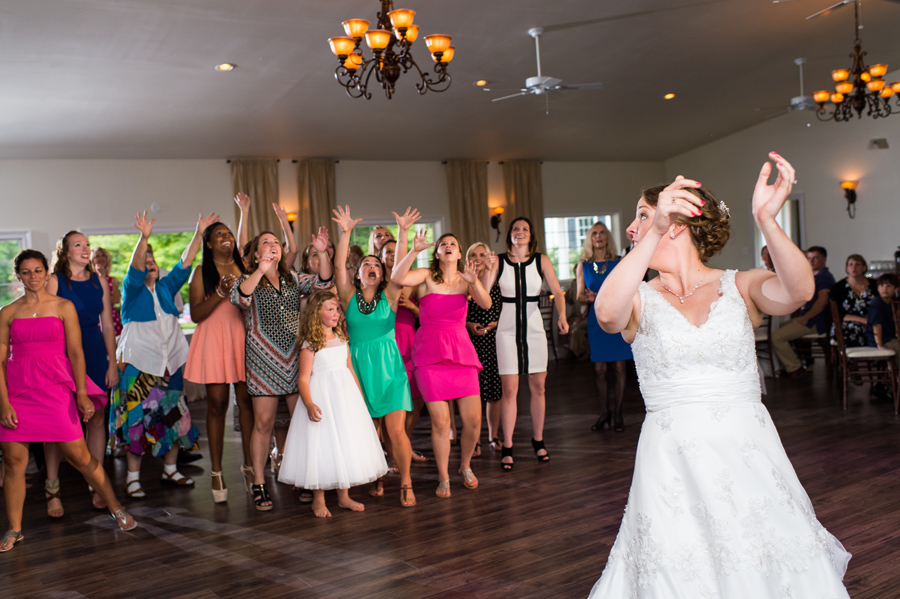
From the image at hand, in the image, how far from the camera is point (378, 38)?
4547mm

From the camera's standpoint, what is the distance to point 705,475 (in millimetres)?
1736

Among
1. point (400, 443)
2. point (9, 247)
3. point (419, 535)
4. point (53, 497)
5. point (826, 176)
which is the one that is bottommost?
point (419, 535)

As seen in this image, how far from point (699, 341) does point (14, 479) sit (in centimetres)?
349

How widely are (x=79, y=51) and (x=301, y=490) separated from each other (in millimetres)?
4024

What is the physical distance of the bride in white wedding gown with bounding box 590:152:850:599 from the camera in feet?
5.49

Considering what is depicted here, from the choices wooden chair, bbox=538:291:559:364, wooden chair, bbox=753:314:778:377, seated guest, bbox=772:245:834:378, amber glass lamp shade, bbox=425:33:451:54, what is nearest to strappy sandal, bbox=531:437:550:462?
amber glass lamp shade, bbox=425:33:451:54

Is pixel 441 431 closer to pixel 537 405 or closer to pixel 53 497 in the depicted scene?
pixel 537 405

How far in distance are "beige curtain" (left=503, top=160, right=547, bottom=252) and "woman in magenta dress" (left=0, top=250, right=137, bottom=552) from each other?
28.7 feet

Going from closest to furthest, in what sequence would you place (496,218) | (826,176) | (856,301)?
(856,301)
(826,176)
(496,218)

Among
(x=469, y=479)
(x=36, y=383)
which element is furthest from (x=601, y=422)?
(x=36, y=383)

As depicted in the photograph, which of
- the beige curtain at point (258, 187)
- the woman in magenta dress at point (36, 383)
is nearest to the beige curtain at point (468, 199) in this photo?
the beige curtain at point (258, 187)

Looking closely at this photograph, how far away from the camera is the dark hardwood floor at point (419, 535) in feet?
9.71

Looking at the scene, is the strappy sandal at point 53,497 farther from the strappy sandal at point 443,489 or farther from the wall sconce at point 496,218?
the wall sconce at point 496,218

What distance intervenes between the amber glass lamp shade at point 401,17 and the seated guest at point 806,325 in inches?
212
